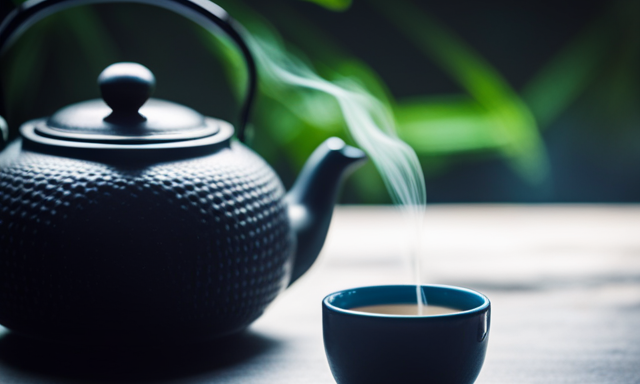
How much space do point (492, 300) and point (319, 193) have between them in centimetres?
25

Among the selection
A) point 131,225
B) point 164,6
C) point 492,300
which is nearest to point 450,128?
point 492,300

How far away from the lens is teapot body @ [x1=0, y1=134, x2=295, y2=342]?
535mm

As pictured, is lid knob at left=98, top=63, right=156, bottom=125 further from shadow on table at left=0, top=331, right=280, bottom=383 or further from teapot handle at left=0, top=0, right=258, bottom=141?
shadow on table at left=0, top=331, right=280, bottom=383

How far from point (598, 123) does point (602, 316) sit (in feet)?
3.63

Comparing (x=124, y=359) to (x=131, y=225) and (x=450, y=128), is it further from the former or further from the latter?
(x=450, y=128)

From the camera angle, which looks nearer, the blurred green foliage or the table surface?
the table surface

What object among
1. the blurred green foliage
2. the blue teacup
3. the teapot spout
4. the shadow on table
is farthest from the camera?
the blurred green foliage

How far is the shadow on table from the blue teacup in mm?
154

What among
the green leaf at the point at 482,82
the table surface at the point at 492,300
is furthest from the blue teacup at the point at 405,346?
the green leaf at the point at 482,82

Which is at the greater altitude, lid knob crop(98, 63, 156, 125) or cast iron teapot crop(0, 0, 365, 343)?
lid knob crop(98, 63, 156, 125)

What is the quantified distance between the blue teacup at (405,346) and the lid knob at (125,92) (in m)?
0.25

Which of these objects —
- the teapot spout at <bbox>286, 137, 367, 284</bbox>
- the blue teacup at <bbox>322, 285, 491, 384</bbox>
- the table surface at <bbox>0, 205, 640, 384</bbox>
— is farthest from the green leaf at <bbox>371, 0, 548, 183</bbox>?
the blue teacup at <bbox>322, 285, 491, 384</bbox>

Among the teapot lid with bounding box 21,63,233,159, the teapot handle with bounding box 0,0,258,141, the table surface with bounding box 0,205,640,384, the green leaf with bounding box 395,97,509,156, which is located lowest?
the table surface with bounding box 0,205,640,384

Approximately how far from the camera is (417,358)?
46 centimetres
